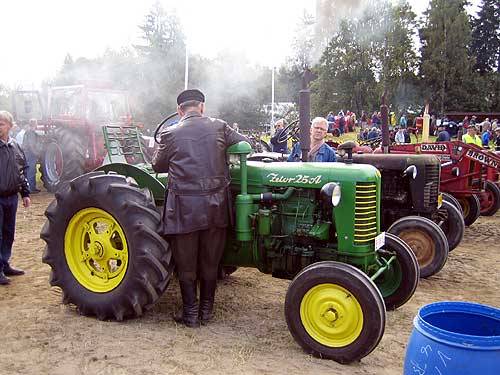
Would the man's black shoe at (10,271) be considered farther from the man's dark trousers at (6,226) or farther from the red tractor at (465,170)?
the red tractor at (465,170)

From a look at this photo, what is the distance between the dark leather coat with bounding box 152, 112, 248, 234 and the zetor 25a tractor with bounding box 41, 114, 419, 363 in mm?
132

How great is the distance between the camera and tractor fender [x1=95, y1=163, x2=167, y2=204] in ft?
15.1

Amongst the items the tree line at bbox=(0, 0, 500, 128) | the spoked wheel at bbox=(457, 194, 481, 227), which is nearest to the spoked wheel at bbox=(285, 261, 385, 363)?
the spoked wheel at bbox=(457, 194, 481, 227)

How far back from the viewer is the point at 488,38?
45.1m

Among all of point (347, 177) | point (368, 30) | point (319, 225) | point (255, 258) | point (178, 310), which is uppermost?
point (368, 30)

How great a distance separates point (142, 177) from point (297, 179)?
4.59 feet

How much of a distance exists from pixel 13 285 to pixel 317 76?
1326 inches

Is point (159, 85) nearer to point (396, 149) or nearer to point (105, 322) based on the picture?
point (396, 149)

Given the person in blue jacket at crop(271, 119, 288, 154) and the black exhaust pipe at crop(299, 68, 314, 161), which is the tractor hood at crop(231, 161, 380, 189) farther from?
the person in blue jacket at crop(271, 119, 288, 154)

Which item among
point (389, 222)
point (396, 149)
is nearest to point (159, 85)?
point (396, 149)

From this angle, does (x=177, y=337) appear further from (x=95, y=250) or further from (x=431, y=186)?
(x=431, y=186)

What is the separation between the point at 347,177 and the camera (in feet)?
12.4

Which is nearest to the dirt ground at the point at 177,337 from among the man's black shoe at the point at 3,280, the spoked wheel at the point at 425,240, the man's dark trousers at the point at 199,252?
the man's black shoe at the point at 3,280

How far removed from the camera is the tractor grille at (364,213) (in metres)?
3.78
